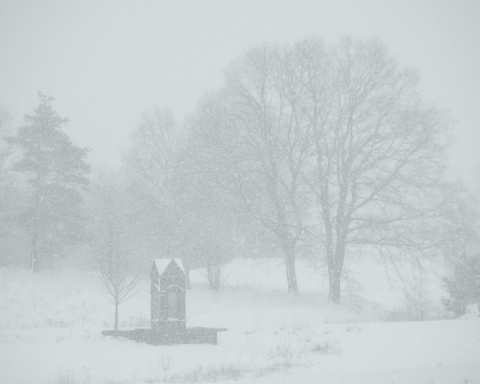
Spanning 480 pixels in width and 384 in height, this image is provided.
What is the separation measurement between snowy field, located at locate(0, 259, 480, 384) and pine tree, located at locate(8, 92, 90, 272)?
239 cm

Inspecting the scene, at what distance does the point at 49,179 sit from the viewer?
27.0m

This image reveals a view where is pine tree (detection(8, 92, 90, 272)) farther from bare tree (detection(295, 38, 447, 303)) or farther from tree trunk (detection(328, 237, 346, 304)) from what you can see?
tree trunk (detection(328, 237, 346, 304))

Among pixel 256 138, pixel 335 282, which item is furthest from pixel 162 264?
pixel 256 138

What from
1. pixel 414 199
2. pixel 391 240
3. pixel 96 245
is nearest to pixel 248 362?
pixel 391 240

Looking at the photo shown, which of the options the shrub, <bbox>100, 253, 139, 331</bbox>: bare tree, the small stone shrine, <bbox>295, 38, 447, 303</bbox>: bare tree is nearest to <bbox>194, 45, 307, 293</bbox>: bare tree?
<bbox>295, 38, 447, 303</bbox>: bare tree

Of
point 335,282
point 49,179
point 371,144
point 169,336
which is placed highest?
point 371,144

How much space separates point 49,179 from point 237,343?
17964 millimetres

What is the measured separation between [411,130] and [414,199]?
353 cm

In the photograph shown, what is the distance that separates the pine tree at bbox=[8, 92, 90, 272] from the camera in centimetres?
2547

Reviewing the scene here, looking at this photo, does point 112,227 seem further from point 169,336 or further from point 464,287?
point 464,287

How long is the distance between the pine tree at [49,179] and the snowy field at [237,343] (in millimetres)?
2394

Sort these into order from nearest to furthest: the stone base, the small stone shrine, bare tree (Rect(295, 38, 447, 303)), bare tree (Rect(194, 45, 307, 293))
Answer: the stone base, the small stone shrine, bare tree (Rect(295, 38, 447, 303)), bare tree (Rect(194, 45, 307, 293))

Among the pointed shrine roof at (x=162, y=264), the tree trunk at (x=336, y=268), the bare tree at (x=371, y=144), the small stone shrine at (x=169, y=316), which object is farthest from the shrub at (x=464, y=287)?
the pointed shrine roof at (x=162, y=264)

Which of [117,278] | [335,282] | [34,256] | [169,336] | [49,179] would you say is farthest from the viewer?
[49,179]
